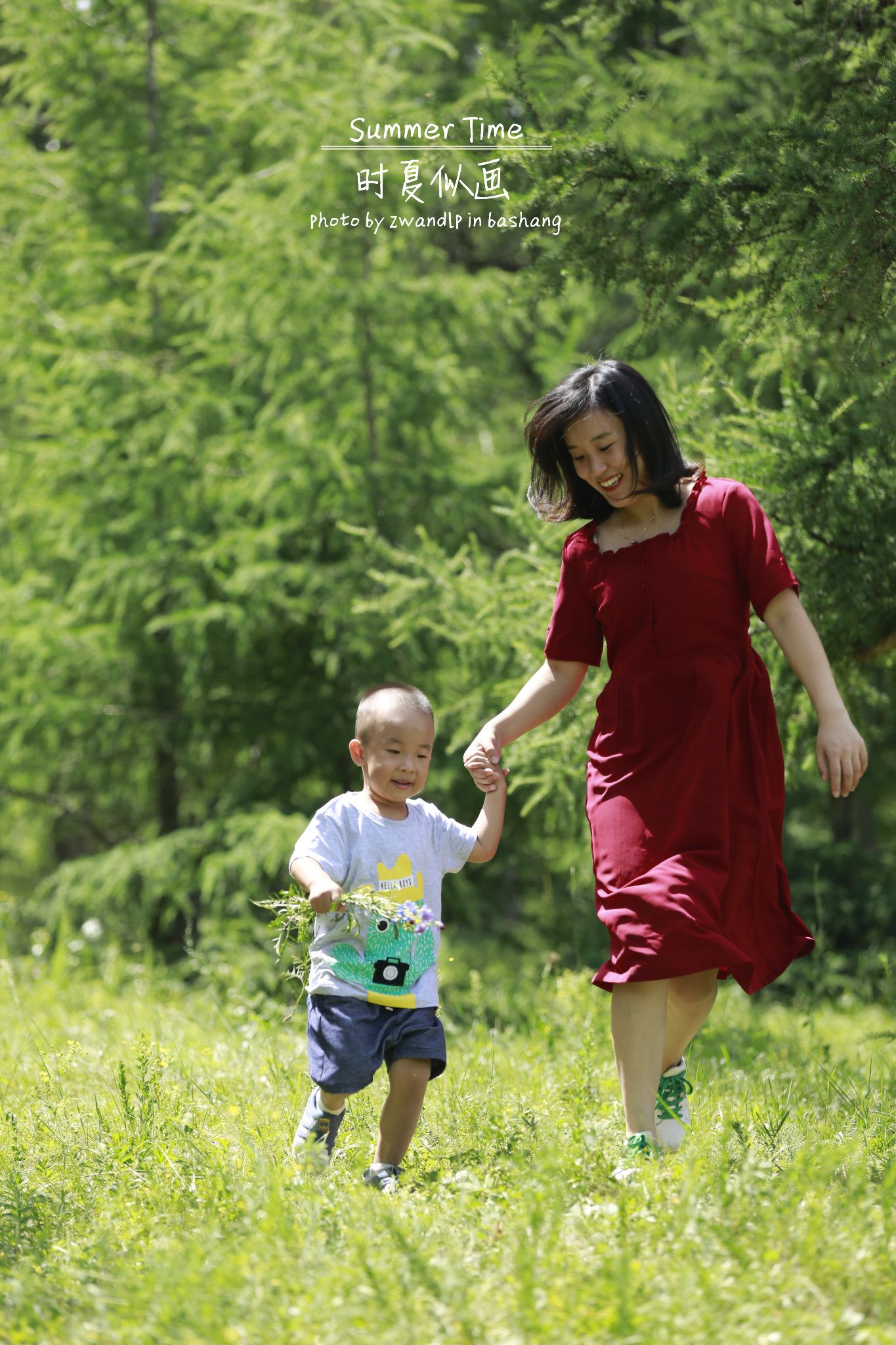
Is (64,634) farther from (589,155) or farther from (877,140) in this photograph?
(877,140)

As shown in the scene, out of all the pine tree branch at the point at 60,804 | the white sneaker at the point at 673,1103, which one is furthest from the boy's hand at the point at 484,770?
the pine tree branch at the point at 60,804

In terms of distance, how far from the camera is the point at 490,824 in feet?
11.2

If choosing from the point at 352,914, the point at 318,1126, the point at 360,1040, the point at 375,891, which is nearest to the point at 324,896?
the point at 352,914

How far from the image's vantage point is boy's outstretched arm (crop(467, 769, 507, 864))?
3.41 metres

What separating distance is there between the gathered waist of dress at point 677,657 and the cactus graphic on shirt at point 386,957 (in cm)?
82

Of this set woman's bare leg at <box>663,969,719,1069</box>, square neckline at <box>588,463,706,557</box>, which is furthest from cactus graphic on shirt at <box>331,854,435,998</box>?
square neckline at <box>588,463,706,557</box>

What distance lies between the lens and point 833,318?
381cm

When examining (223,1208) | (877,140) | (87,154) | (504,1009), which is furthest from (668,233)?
(87,154)

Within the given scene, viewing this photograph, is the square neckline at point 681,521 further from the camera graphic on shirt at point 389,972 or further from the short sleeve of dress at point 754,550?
the camera graphic on shirt at point 389,972

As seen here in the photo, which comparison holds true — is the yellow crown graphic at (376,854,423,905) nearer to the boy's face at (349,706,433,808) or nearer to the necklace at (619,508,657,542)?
the boy's face at (349,706,433,808)

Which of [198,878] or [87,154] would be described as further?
[87,154]

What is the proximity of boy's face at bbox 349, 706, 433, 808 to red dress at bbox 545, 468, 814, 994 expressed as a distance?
0.46m

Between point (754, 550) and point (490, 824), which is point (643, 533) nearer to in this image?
point (754, 550)

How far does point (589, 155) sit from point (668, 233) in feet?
1.10
